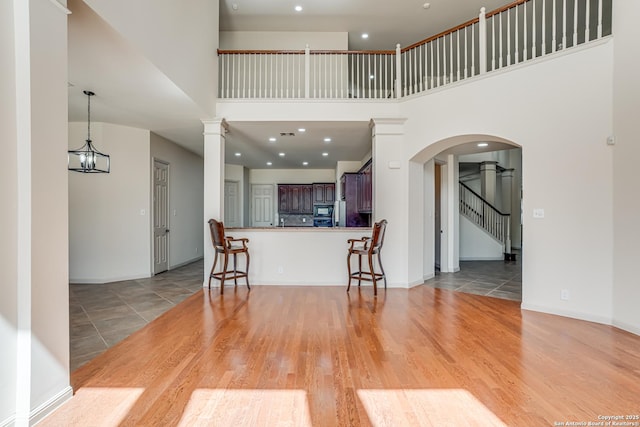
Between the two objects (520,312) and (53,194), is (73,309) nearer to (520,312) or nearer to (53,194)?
(53,194)

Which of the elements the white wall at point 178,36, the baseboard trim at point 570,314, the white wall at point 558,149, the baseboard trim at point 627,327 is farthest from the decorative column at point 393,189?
the white wall at point 178,36

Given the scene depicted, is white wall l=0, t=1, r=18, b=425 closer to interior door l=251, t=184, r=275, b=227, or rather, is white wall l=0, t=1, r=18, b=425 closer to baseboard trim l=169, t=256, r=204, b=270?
baseboard trim l=169, t=256, r=204, b=270

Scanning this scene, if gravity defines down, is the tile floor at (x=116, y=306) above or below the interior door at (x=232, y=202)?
below

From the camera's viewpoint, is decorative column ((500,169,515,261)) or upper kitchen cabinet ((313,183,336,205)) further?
decorative column ((500,169,515,261))

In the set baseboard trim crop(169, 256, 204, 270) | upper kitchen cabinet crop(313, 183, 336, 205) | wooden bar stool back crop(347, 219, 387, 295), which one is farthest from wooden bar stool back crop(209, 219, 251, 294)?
upper kitchen cabinet crop(313, 183, 336, 205)

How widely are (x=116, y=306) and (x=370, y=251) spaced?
347cm

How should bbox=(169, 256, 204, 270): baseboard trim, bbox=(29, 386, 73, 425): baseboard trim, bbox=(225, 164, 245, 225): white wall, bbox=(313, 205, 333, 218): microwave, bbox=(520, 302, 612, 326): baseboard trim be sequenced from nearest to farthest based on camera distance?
bbox=(29, 386, 73, 425): baseboard trim < bbox=(520, 302, 612, 326): baseboard trim < bbox=(169, 256, 204, 270): baseboard trim < bbox=(313, 205, 333, 218): microwave < bbox=(225, 164, 245, 225): white wall

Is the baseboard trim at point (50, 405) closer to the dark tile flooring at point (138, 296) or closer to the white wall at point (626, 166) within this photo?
the dark tile flooring at point (138, 296)

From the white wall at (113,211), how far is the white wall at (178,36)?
194 cm

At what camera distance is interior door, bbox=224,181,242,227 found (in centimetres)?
909

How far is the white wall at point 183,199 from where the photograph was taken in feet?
21.4

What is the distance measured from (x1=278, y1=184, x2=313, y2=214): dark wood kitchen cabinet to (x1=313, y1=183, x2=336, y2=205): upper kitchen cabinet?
164 mm

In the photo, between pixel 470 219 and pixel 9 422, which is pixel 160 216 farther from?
pixel 470 219

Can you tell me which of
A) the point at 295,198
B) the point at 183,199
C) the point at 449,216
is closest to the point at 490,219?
the point at 449,216
